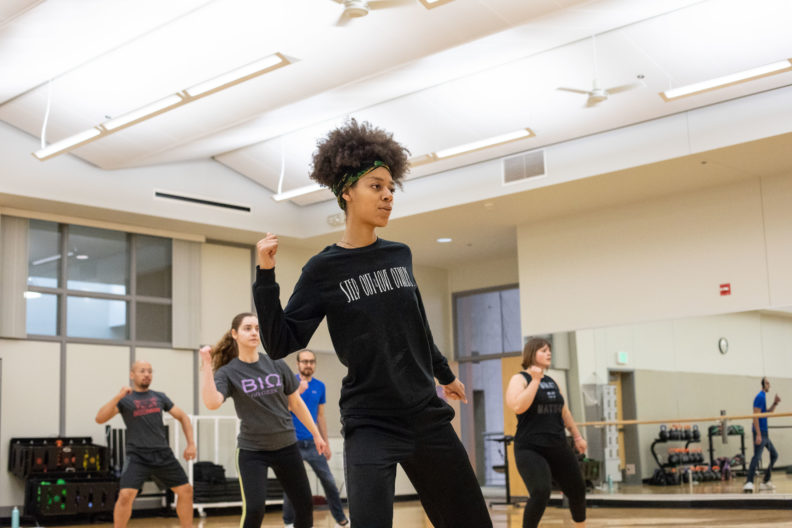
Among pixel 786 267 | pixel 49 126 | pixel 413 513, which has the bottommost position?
pixel 413 513


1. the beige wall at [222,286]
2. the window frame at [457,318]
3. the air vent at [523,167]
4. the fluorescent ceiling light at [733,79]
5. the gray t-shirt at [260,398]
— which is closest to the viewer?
the gray t-shirt at [260,398]

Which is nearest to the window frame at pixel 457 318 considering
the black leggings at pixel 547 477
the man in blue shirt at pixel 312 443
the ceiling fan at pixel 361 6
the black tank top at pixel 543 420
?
the man in blue shirt at pixel 312 443

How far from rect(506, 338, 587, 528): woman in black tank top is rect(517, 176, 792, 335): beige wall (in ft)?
19.5

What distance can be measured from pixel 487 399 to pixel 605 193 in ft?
20.2

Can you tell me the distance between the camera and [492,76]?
9.66 meters

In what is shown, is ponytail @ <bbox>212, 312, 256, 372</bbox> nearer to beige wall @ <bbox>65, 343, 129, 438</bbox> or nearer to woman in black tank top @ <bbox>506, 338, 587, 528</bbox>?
woman in black tank top @ <bbox>506, 338, 587, 528</bbox>

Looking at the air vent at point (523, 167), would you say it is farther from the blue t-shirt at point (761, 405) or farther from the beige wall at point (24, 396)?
the beige wall at point (24, 396)

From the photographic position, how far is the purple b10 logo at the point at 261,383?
487cm

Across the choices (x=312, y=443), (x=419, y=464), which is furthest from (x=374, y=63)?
(x=419, y=464)

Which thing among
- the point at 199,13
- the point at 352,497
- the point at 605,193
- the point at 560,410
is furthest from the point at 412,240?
the point at 352,497

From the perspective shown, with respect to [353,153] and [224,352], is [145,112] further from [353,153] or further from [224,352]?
Result: [353,153]

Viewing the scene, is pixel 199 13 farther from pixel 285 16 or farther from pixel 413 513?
pixel 413 513

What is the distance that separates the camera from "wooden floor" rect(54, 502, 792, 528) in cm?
804

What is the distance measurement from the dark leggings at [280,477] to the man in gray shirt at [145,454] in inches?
86.2
